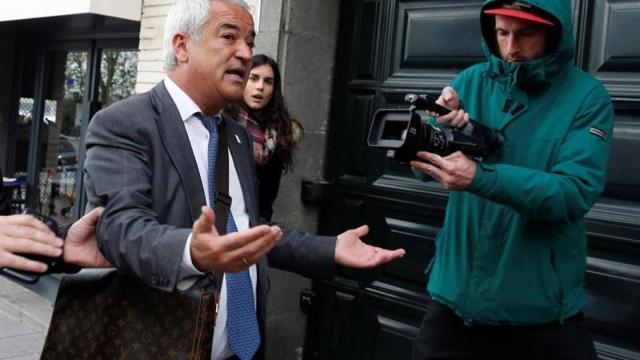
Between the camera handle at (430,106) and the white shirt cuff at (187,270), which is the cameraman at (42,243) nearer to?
the white shirt cuff at (187,270)

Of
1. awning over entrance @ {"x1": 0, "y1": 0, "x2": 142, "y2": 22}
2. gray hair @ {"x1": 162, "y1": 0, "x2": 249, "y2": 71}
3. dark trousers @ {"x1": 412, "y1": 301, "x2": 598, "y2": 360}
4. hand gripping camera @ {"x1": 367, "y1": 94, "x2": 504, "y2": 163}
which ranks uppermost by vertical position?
awning over entrance @ {"x1": 0, "y1": 0, "x2": 142, "y2": 22}

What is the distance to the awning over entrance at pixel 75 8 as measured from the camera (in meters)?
5.71

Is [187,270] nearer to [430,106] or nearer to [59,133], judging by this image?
[430,106]

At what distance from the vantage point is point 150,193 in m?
2.15

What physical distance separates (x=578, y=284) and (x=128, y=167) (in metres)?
1.61

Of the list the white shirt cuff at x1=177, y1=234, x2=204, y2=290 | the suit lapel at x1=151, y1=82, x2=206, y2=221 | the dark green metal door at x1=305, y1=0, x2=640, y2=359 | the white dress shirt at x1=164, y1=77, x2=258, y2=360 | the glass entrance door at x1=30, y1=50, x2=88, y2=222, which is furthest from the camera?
the glass entrance door at x1=30, y1=50, x2=88, y2=222

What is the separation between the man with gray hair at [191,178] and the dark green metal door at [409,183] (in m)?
1.52

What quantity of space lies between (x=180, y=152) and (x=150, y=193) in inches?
6.9

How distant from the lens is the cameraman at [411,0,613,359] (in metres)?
2.39

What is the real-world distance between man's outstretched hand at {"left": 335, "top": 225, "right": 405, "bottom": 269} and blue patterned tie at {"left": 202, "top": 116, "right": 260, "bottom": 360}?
337mm

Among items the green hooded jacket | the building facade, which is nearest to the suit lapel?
the green hooded jacket

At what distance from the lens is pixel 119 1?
5715 mm

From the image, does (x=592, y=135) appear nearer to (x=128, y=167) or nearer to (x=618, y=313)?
(x=618, y=313)

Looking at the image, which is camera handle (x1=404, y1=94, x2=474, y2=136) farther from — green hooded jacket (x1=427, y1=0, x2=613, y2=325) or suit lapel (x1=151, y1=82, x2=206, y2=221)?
suit lapel (x1=151, y1=82, x2=206, y2=221)
